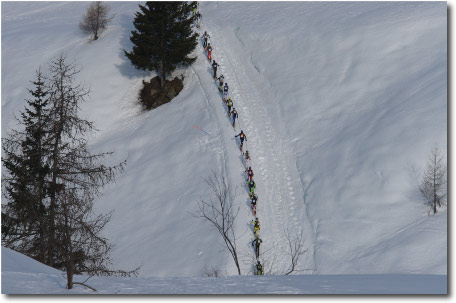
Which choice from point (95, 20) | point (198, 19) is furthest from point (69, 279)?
point (198, 19)

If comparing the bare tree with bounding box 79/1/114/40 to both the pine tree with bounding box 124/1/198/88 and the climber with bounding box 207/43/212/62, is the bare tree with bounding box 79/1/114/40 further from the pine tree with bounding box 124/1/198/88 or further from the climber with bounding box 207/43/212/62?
the climber with bounding box 207/43/212/62

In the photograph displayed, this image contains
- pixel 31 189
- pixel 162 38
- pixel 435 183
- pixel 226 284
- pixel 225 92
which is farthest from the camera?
pixel 162 38

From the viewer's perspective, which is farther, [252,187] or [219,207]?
[252,187]

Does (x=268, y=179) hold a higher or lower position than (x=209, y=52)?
lower

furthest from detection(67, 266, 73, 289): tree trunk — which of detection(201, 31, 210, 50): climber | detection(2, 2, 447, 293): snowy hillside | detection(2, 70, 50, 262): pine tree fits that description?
detection(201, 31, 210, 50): climber

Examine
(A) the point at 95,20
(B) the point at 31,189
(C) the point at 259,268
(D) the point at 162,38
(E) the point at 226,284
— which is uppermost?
(A) the point at 95,20

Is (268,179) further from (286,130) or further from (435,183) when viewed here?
(435,183)

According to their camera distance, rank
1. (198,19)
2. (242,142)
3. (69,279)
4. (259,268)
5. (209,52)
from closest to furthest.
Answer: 1. (69,279)
2. (259,268)
3. (242,142)
4. (209,52)
5. (198,19)
